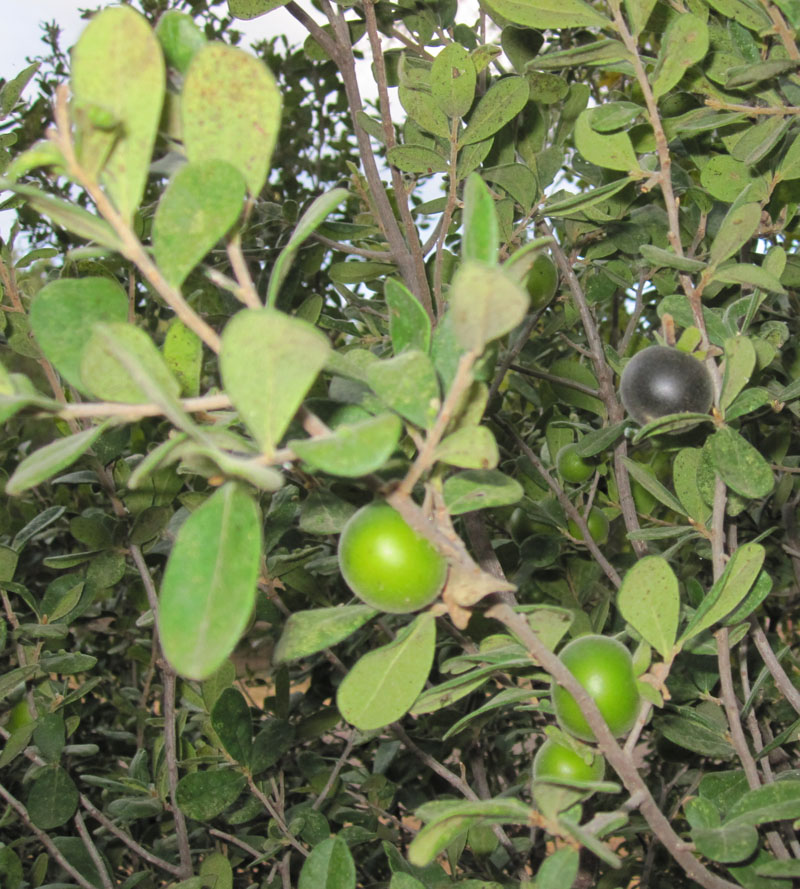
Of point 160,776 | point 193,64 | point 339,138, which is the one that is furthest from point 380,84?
point 339,138

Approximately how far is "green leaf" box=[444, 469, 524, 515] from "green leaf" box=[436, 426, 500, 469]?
83mm

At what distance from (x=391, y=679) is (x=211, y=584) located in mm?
266

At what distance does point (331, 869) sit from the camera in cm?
97

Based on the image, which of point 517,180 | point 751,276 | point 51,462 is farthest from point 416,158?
point 51,462

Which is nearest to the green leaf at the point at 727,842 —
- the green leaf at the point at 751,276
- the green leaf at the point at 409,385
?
the green leaf at the point at 409,385

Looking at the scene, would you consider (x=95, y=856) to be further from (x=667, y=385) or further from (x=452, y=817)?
(x=667, y=385)

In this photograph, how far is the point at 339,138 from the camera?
8.69ft

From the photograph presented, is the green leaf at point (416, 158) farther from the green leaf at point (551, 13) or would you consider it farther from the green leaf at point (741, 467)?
the green leaf at point (741, 467)

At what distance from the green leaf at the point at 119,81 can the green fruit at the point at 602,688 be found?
549 mm

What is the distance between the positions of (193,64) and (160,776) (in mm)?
1381

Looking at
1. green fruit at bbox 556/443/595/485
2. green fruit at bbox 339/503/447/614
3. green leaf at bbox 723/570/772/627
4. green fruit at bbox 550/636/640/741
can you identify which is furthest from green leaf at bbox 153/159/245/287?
green fruit at bbox 556/443/595/485

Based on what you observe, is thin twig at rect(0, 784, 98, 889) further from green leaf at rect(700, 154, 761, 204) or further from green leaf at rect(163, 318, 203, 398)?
green leaf at rect(700, 154, 761, 204)

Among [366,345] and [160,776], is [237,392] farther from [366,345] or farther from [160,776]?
[160,776]

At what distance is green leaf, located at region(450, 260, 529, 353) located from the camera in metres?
0.50
